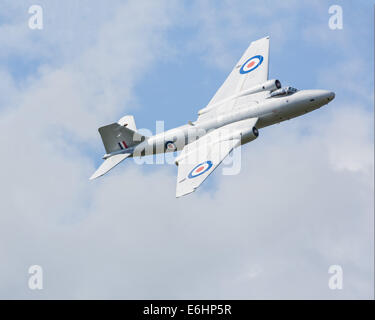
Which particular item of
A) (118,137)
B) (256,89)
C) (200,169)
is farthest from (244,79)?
(200,169)

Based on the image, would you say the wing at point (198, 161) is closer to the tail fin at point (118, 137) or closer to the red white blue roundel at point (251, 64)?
the tail fin at point (118, 137)

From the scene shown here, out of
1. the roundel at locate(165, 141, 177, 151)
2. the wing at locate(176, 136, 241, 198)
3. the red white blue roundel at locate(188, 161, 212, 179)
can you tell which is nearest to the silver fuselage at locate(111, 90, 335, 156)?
the roundel at locate(165, 141, 177, 151)

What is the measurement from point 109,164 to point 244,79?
13.4 meters

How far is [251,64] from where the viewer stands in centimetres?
5628

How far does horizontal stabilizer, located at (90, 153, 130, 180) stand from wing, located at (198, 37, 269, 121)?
22.9 ft

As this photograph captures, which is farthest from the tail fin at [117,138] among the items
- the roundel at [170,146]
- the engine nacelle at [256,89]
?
the engine nacelle at [256,89]

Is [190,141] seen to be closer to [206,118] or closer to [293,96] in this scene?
[206,118]

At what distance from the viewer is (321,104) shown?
49688mm

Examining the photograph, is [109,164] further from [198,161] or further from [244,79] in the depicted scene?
[244,79]

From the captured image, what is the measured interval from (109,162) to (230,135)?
1048 cm

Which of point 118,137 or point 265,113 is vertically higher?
point 118,137

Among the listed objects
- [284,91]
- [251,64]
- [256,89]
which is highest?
[251,64]

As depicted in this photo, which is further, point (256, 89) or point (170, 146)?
point (256, 89)
